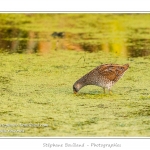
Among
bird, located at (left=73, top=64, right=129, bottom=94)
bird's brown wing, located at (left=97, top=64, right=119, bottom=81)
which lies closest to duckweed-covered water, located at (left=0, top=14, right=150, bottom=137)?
Result: bird, located at (left=73, top=64, right=129, bottom=94)

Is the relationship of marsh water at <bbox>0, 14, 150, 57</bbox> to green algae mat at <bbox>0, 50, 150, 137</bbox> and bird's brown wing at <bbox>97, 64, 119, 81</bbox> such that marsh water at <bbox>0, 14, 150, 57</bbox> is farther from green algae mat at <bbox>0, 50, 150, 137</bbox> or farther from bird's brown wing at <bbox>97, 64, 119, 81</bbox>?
bird's brown wing at <bbox>97, 64, 119, 81</bbox>

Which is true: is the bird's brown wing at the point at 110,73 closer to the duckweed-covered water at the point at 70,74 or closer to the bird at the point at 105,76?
the bird at the point at 105,76

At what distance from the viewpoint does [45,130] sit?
7355 mm

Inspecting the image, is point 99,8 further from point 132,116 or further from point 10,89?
point 132,116

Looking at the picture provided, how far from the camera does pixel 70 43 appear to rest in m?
11.4

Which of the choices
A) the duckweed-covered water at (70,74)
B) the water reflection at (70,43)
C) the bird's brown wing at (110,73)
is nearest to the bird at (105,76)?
the bird's brown wing at (110,73)

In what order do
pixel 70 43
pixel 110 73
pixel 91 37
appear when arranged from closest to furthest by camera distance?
pixel 110 73 → pixel 70 43 → pixel 91 37

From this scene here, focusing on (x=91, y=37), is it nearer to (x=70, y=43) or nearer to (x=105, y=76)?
(x=70, y=43)

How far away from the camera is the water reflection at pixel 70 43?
10961 millimetres

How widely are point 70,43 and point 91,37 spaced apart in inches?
24.7

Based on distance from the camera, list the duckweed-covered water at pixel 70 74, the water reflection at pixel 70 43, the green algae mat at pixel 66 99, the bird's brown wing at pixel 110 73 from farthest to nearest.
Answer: the water reflection at pixel 70 43 < the bird's brown wing at pixel 110 73 < the duckweed-covered water at pixel 70 74 < the green algae mat at pixel 66 99

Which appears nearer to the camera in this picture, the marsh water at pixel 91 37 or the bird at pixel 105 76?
the bird at pixel 105 76

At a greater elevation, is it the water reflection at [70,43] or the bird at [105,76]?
the water reflection at [70,43]

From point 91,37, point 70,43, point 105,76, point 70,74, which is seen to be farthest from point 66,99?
point 91,37
